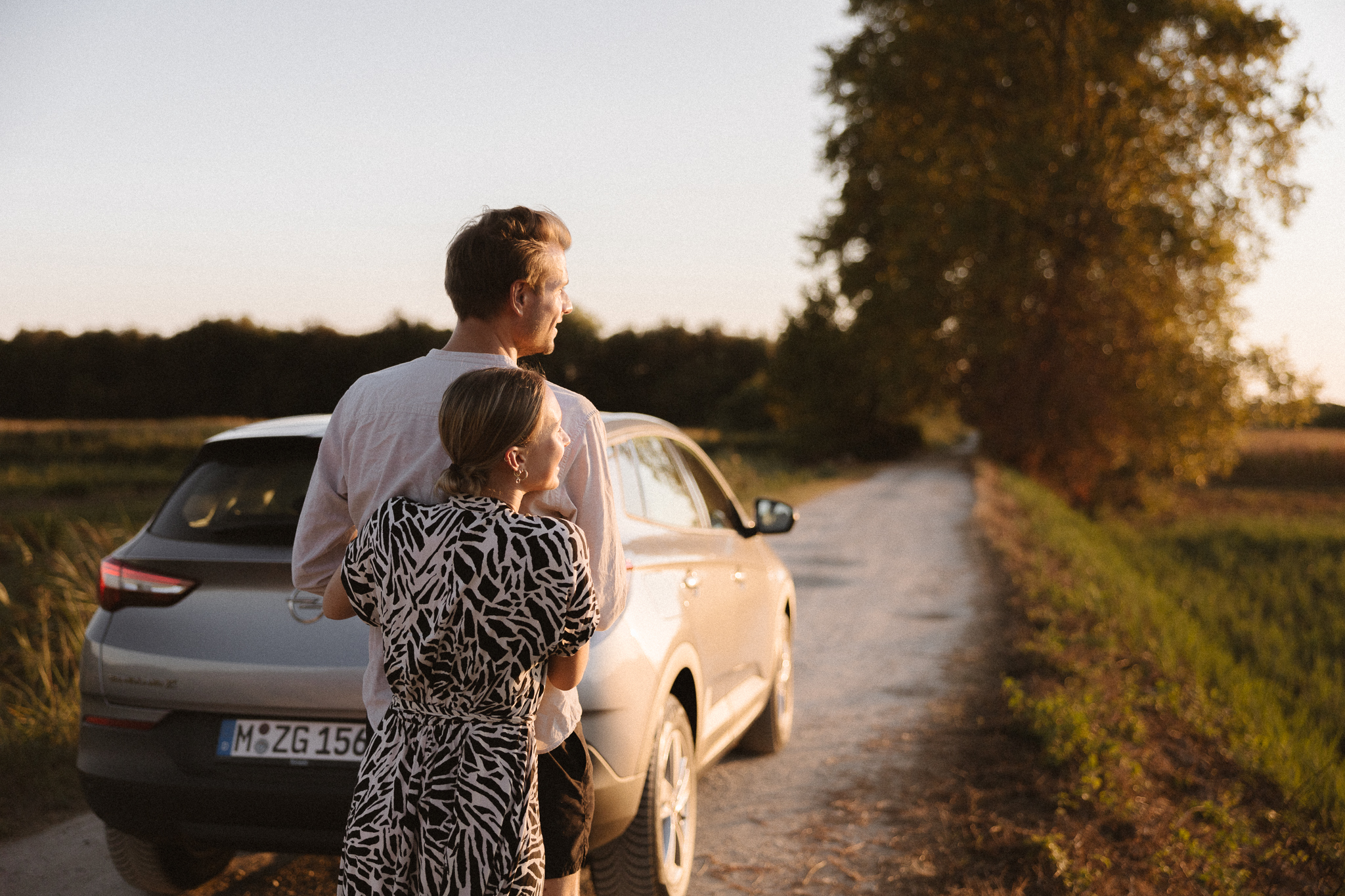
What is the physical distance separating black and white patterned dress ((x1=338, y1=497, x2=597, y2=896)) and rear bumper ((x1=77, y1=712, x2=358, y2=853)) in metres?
1.13

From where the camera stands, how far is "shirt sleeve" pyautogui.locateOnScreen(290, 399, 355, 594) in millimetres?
2020

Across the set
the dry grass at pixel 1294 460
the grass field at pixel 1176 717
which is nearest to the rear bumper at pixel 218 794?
the grass field at pixel 1176 717

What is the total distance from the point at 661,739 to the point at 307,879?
152 cm

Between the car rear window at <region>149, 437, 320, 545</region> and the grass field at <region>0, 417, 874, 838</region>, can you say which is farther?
the grass field at <region>0, 417, 874, 838</region>

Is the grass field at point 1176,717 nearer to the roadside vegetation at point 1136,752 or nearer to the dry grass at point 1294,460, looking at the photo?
the roadside vegetation at point 1136,752

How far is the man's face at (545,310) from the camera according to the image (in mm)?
2012

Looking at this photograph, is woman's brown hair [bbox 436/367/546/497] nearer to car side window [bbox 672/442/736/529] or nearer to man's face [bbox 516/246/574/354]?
man's face [bbox 516/246/574/354]

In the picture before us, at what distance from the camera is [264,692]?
9.59 feet

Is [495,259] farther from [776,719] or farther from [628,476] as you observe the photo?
[776,719]

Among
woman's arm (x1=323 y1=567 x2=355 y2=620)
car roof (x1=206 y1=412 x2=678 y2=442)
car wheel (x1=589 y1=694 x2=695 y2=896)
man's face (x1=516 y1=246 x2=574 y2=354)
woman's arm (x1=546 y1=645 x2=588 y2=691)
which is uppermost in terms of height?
man's face (x1=516 y1=246 x2=574 y2=354)

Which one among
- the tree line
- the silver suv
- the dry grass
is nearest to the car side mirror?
the tree line

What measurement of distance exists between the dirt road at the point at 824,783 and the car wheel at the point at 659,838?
41 centimetres

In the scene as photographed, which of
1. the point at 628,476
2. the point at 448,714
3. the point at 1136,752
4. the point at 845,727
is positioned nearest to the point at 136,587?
the point at 628,476

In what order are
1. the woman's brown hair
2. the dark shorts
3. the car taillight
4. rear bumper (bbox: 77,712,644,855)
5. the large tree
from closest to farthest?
the woman's brown hair < the dark shorts < rear bumper (bbox: 77,712,644,855) < the car taillight < the large tree
